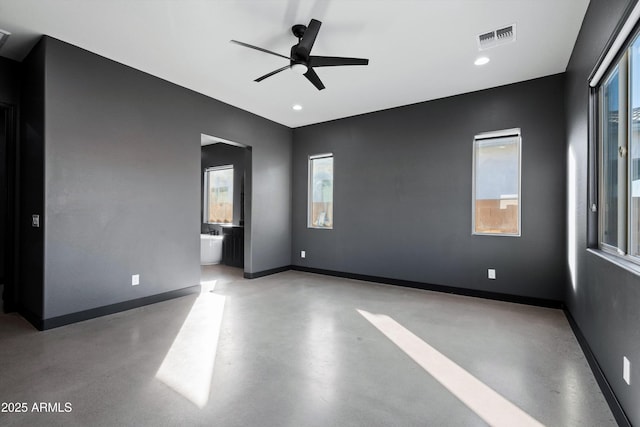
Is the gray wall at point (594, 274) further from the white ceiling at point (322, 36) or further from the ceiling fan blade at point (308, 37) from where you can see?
the ceiling fan blade at point (308, 37)

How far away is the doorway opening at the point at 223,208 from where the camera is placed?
6125 mm

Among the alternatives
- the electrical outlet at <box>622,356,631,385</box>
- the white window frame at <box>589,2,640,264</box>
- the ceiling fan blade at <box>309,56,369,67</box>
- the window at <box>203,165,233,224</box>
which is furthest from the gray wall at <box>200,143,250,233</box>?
the electrical outlet at <box>622,356,631,385</box>

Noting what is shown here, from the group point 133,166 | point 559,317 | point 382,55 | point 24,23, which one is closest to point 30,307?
point 133,166

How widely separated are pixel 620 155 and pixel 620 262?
2.33 ft

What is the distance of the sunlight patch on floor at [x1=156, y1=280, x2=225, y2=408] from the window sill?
2.42 m

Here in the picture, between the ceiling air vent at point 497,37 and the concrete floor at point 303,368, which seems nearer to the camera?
the concrete floor at point 303,368

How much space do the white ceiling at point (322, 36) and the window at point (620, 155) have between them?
86cm

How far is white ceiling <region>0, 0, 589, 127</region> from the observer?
2480mm

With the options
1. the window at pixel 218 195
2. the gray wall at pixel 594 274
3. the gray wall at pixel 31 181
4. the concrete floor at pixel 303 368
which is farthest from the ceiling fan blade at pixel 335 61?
the window at pixel 218 195

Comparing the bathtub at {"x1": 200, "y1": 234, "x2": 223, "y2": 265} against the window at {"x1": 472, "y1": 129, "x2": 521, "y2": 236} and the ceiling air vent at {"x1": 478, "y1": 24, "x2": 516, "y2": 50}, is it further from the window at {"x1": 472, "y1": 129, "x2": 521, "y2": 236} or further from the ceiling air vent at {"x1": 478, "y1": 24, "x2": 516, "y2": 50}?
the ceiling air vent at {"x1": 478, "y1": 24, "x2": 516, "y2": 50}

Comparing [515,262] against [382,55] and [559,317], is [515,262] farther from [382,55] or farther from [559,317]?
[382,55]

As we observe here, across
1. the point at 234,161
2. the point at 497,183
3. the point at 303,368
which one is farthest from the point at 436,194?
the point at 234,161

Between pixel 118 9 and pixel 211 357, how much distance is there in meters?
2.89

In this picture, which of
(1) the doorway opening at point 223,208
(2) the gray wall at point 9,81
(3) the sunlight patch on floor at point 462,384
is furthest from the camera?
(1) the doorway opening at point 223,208
